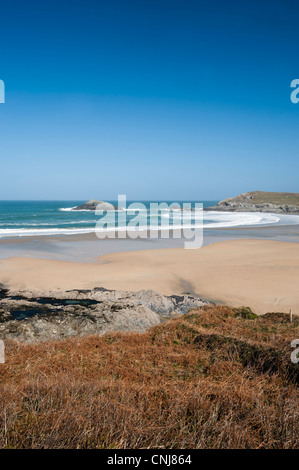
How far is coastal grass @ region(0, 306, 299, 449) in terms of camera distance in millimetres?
2979

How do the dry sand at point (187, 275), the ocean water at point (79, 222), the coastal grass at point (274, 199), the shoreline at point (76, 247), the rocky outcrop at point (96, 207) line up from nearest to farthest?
the dry sand at point (187, 275) → the shoreline at point (76, 247) → the ocean water at point (79, 222) → the rocky outcrop at point (96, 207) → the coastal grass at point (274, 199)

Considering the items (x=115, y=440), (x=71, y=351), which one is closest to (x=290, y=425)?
(x=115, y=440)

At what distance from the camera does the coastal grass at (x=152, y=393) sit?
298 centimetres

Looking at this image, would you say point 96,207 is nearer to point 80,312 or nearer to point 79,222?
point 79,222

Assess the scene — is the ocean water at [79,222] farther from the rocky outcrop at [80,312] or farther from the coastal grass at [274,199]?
the coastal grass at [274,199]

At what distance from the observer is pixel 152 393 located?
4.41 m

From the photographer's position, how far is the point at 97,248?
2705 cm

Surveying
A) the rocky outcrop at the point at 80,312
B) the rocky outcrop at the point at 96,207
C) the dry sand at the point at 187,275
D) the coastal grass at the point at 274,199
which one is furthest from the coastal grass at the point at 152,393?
the coastal grass at the point at 274,199

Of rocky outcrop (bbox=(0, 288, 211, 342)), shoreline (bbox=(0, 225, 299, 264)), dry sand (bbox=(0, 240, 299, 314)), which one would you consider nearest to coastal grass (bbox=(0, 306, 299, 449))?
rocky outcrop (bbox=(0, 288, 211, 342))

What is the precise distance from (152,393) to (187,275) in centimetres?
1328

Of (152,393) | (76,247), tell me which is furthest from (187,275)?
(76,247)

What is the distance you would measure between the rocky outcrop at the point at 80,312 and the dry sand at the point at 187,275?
7.39 ft
